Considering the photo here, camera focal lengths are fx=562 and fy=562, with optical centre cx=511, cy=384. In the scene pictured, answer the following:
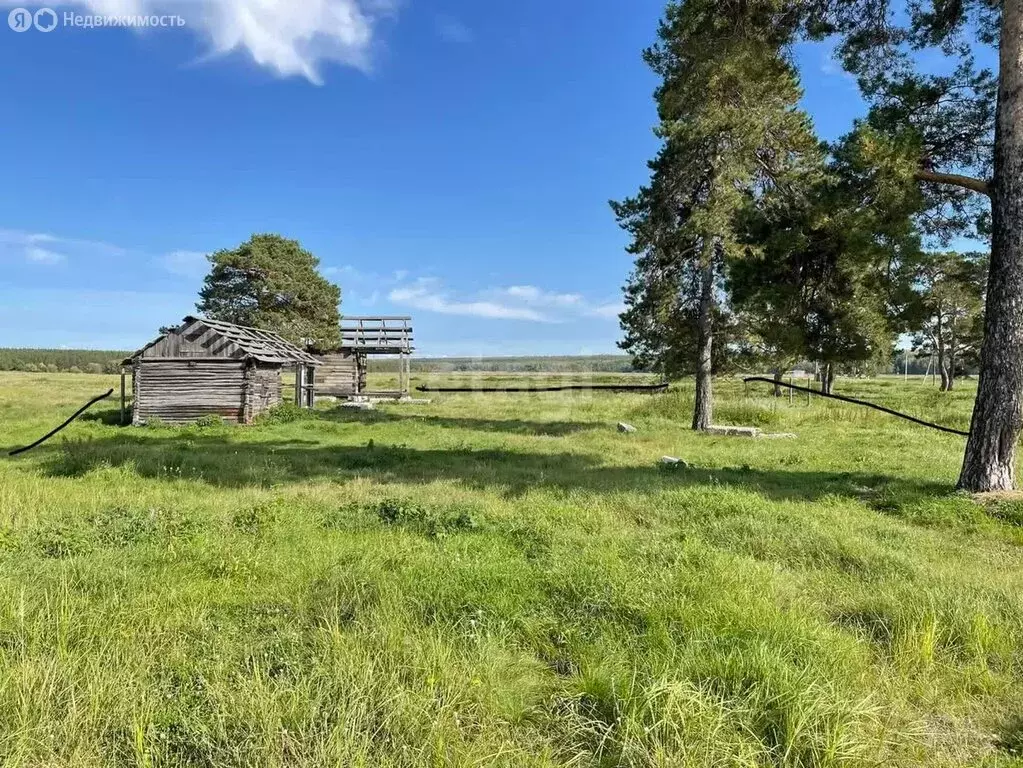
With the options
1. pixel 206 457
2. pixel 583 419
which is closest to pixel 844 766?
pixel 206 457

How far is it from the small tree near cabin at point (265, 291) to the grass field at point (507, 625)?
3146cm

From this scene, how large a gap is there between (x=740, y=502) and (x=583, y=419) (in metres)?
14.3

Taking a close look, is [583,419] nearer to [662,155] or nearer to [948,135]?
[662,155]

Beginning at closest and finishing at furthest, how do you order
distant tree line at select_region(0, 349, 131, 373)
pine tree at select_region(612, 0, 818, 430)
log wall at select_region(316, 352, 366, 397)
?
pine tree at select_region(612, 0, 818, 430), log wall at select_region(316, 352, 366, 397), distant tree line at select_region(0, 349, 131, 373)

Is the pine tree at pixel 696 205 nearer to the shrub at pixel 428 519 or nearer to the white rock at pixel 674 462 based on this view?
the white rock at pixel 674 462

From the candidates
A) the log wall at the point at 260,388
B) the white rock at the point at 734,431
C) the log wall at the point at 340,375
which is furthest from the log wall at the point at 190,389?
the white rock at the point at 734,431

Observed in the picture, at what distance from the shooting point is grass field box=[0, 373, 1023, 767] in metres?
2.90

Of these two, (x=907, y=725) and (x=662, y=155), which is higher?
(x=662, y=155)

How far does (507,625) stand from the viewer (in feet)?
13.7

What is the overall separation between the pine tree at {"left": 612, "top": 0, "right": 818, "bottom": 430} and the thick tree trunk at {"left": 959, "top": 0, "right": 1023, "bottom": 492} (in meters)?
4.50

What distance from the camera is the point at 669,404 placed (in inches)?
961

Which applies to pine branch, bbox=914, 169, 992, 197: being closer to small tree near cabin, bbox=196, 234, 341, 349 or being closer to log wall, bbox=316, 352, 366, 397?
log wall, bbox=316, 352, 366, 397

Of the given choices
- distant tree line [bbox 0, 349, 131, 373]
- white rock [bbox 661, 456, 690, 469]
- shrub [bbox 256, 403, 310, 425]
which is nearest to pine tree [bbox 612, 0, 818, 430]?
white rock [bbox 661, 456, 690, 469]

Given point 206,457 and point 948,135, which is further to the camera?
point 206,457
